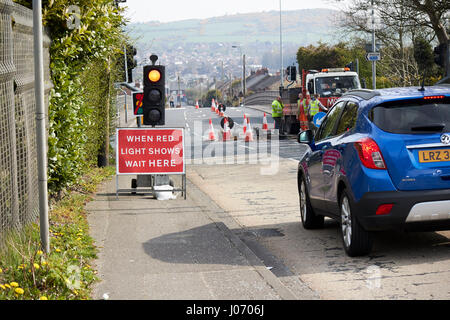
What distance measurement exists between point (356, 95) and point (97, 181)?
7941 mm

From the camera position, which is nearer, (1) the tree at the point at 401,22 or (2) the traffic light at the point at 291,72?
(1) the tree at the point at 401,22

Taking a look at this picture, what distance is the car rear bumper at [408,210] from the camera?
7.59 metres

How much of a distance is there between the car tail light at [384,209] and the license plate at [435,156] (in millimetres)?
551

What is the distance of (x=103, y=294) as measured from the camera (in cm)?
642

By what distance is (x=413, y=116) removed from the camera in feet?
25.9

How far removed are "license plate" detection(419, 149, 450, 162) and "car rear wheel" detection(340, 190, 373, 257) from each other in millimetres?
869

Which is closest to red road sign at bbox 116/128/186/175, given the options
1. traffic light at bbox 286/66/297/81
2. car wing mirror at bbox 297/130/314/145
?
car wing mirror at bbox 297/130/314/145

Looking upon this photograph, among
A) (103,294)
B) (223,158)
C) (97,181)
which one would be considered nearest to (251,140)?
(223,158)

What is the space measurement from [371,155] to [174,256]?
2.32 meters

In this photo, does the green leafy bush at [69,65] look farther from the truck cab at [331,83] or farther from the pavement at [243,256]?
the truck cab at [331,83]

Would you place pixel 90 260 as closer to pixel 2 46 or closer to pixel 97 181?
pixel 2 46

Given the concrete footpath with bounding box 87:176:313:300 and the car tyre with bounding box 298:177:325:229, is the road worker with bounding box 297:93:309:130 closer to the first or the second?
the concrete footpath with bounding box 87:176:313:300

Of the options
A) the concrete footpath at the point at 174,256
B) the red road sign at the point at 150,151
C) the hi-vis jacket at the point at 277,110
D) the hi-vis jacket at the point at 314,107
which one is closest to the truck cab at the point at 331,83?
the hi-vis jacket at the point at 314,107

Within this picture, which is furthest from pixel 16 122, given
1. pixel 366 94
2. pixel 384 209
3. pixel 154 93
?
pixel 154 93
